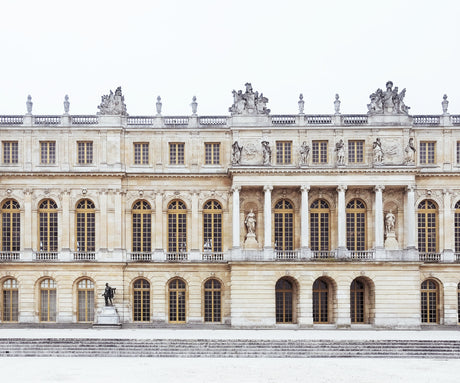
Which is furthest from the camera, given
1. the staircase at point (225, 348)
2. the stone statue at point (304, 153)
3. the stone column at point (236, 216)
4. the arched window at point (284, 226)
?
the arched window at point (284, 226)

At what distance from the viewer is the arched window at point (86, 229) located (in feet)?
164

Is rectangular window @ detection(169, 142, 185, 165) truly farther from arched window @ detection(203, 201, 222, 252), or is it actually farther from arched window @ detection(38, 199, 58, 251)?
arched window @ detection(38, 199, 58, 251)

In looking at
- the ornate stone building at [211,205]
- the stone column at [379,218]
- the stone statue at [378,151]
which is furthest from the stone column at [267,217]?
the stone statue at [378,151]

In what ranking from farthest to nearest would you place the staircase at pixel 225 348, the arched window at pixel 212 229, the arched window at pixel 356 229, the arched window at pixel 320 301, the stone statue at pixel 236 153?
the arched window at pixel 212 229
the arched window at pixel 356 229
the arched window at pixel 320 301
the stone statue at pixel 236 153
the staircase at pixel 225 348

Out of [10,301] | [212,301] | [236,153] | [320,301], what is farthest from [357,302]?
[10,301]

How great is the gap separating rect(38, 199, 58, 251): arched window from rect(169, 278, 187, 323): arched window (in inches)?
317

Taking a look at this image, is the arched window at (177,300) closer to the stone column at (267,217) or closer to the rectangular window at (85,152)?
the stone column at (267,217)

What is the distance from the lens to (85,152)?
165ft

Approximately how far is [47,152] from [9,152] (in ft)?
8.07

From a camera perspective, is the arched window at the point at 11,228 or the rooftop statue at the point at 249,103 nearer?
the rooftop statue at the point at 249,103

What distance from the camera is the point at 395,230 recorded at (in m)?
49.2

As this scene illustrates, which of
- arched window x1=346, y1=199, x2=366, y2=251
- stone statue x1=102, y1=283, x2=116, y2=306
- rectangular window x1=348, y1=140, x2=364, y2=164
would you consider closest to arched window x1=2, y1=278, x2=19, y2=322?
stone statue x1=102, y1=283, x2=116, y2=306

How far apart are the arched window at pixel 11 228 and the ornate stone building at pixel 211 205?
0.21 ft

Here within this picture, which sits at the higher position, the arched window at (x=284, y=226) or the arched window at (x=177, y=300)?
the arched window at (x=284, y=226)
